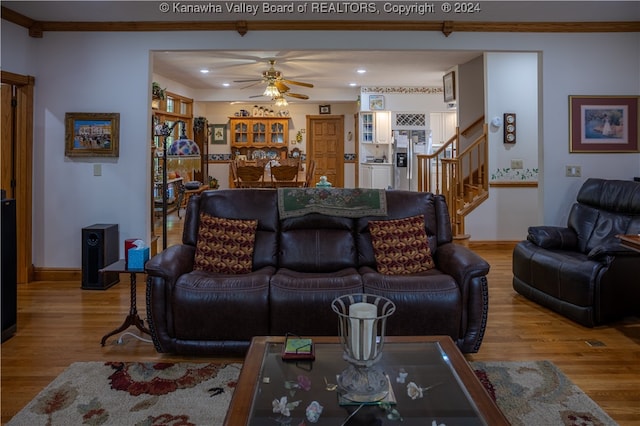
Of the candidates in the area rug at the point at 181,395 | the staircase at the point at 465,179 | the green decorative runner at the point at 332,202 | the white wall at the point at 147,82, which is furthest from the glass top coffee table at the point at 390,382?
the staircase at the point at 465,179

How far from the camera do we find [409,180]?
976 cm

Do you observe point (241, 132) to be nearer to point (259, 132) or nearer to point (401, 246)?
point (259, 132)

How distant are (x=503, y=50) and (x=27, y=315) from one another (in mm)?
4959

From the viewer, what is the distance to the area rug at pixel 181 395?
2.25 metres

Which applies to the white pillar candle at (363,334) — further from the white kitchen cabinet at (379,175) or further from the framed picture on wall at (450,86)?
the white kitchen cabinet at (379,175)

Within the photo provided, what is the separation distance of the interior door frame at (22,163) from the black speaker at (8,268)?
5.07ft

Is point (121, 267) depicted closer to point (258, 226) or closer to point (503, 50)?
point (258, 226)

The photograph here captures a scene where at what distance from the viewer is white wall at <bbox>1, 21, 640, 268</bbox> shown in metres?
4.74

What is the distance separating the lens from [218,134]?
1221 centimetres

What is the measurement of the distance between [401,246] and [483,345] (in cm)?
86

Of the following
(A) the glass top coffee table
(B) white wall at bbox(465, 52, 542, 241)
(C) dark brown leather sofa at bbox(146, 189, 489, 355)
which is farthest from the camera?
(B) white wall at bbox(465, 52, 542, 241)

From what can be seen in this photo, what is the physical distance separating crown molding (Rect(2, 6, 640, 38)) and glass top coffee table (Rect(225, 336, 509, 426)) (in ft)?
11.5

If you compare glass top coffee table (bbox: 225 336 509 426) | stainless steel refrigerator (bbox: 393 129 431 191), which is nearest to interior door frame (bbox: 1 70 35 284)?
glass top coffee table (bbox: 225 336 509 426)

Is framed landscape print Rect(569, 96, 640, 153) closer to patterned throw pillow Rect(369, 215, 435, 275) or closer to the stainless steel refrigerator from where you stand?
patterned throw pillow Rect(369, 215, 435, 275)
